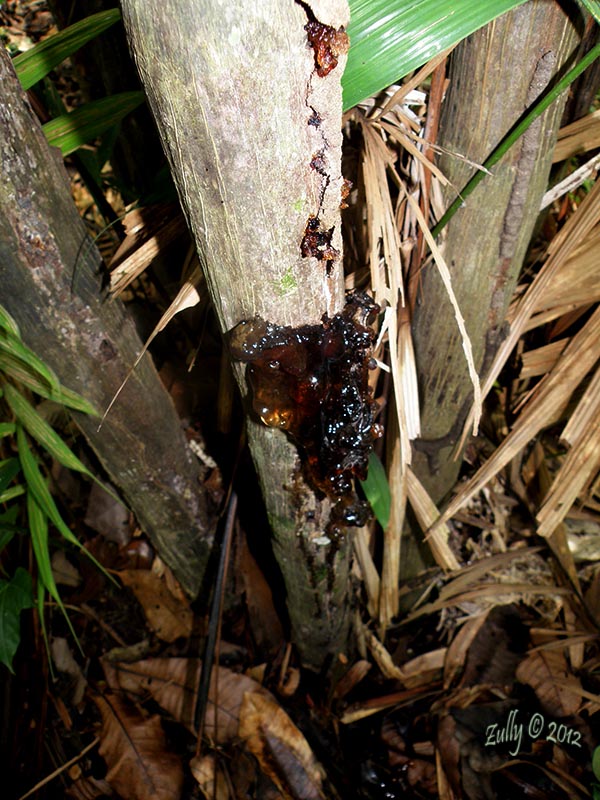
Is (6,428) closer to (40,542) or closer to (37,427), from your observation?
(37,427)

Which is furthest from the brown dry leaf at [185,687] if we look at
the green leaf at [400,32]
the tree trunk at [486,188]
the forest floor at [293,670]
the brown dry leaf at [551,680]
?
the green leaf at [400,32]

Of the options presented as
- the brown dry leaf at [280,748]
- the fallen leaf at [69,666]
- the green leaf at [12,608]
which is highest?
the green leaf at [12,608]

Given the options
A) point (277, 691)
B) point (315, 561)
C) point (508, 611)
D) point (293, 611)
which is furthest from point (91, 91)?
point (508, 611)

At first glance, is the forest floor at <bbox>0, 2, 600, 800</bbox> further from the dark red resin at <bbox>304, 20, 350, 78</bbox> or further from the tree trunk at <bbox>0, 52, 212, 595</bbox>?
the dark red resin at <bbox>304, 20, 350, 78</bbox>

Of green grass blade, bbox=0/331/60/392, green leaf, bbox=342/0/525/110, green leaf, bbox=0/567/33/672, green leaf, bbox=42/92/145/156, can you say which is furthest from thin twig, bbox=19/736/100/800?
green leaf, bbox=342/0/525/110

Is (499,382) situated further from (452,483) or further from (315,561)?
(315,561)

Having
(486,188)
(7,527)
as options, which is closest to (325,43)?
(486,188)

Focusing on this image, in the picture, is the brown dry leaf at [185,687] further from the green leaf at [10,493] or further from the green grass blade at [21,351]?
the green grass blade at [21,351]
